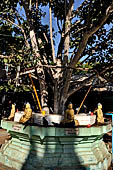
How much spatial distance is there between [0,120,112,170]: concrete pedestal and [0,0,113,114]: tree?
9.30ft

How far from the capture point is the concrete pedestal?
5.77 meters

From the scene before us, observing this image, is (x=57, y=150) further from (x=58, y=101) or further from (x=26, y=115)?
(x=58, y=101)

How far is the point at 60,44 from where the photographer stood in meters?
10.0

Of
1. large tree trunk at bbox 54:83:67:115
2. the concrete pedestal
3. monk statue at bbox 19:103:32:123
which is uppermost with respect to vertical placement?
large tree trunk at bbox 54:83:67:115

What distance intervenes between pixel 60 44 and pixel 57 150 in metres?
5.83

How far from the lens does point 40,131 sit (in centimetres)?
586

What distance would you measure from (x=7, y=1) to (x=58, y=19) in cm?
298

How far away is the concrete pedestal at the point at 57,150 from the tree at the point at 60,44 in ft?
9.30

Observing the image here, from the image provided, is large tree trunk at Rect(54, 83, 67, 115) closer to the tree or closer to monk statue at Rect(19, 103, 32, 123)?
the tree

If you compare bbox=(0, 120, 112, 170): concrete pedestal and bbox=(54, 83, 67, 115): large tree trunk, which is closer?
bbox=(0, 120, 112, 170): concrete pedestal

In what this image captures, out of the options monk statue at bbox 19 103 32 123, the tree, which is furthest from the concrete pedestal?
the tree

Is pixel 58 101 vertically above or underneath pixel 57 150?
Answer: above

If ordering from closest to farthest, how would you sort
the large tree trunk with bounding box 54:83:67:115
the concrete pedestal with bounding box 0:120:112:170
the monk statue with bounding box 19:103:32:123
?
the concrete pedestal with bounding box 0:120:112:170 → the monk statue with bounding box 19:103:32:123 → the large tree trunk with bounding box 54:83:67:115

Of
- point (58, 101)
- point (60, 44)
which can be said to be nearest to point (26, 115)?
point (58, 101)
